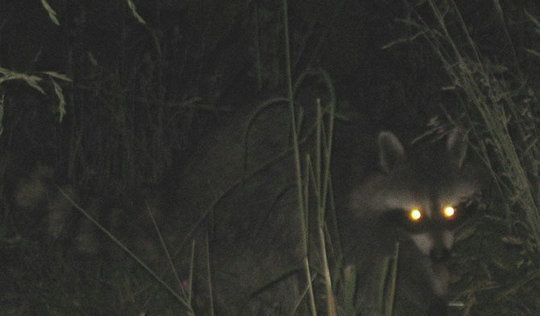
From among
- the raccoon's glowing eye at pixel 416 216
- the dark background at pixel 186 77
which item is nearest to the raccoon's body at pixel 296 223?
the raccoon's glowing eye at pixel 416 216

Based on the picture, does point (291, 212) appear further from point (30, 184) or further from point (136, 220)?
point (30, 184)

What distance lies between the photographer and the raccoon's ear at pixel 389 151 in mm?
3779

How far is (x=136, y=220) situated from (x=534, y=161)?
1941 millimetres

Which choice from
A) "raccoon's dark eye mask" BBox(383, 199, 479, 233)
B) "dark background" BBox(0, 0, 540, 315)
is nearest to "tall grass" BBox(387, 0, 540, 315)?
"dark background" BBox(0, 0, 540, 315)

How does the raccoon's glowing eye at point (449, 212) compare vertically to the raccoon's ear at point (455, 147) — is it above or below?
below

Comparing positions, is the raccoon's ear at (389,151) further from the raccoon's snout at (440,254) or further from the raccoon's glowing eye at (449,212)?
the raccoon's snout at (440,254)

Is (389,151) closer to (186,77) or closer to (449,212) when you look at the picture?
(449,212)

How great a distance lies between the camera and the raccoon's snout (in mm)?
3658

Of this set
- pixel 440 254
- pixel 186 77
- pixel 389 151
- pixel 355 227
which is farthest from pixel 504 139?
pixel 186 77

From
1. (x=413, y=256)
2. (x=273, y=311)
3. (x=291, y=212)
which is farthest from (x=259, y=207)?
(x=413, y=256)

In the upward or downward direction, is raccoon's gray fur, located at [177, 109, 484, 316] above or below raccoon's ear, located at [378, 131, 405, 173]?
below

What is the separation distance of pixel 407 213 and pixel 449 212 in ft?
0.58

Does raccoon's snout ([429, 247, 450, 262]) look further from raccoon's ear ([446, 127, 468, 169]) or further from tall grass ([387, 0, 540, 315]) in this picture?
raccoon's ear ([446, 127, 468, 169])

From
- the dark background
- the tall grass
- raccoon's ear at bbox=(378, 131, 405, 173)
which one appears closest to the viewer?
the tall grass
